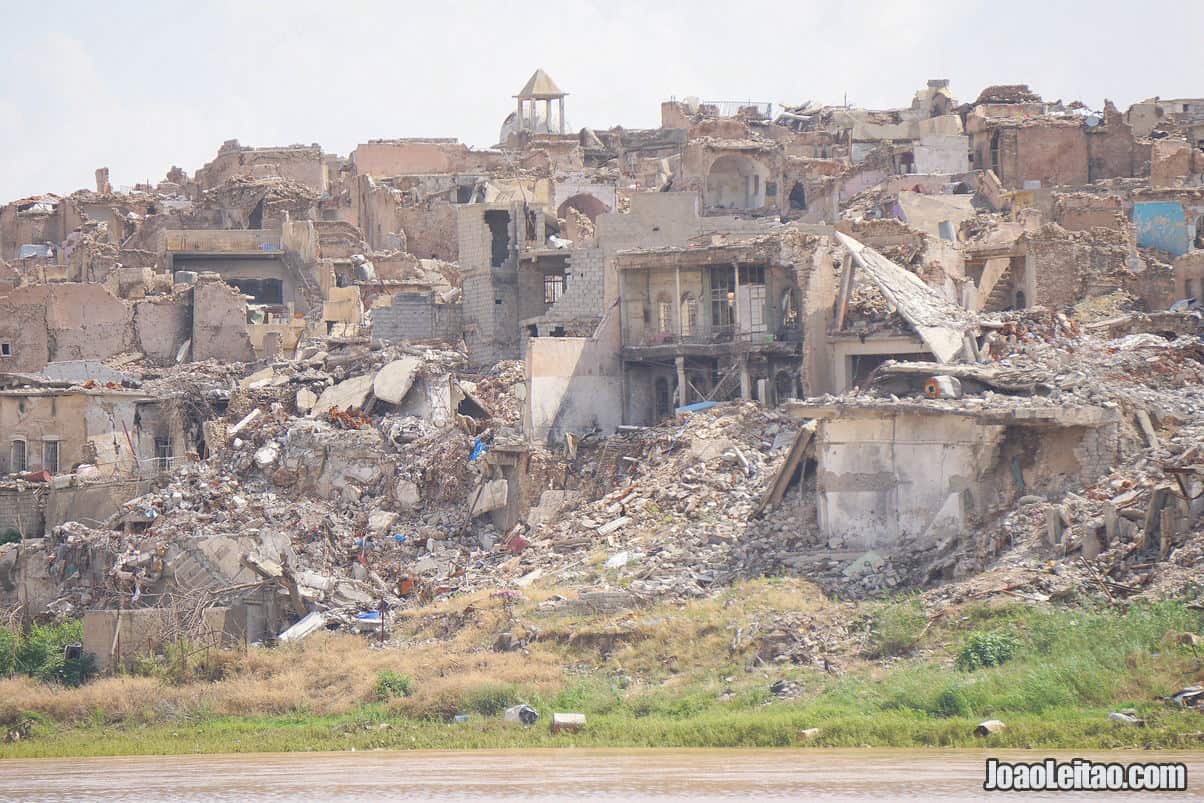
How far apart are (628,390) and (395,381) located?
3167 millimetres

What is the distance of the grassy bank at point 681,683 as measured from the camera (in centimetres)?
1791

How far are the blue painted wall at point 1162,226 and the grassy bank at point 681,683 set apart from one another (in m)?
13.9

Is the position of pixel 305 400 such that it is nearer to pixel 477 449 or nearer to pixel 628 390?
pixel 477 449

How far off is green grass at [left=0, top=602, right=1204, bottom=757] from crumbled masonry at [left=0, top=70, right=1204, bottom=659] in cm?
52

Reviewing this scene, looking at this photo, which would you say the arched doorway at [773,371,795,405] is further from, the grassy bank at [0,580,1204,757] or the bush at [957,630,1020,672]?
the bush at [957,630,1020,672]

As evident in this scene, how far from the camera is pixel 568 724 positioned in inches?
754

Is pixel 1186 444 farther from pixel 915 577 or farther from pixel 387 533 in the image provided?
pixel 387 533

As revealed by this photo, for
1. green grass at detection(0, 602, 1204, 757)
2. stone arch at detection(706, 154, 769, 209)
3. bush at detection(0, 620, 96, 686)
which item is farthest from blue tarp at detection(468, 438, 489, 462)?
stone arch at detection(706, 154, 769, 209)

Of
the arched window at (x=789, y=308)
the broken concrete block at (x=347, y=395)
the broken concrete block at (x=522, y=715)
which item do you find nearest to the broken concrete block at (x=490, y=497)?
the broken concrete block at (x=347, y=395)

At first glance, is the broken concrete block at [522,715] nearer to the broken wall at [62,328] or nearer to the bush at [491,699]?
the bush at [491,699]

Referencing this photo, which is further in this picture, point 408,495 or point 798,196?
point 798,196

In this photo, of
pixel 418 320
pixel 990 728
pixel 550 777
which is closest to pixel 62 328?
pixel 418 320

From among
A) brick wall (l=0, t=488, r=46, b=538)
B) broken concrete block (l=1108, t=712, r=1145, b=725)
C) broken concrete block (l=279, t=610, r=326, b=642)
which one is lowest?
broken concrete block (l=1108, t=712, r=1145, b=725)

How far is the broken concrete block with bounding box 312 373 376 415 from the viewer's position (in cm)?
2855
